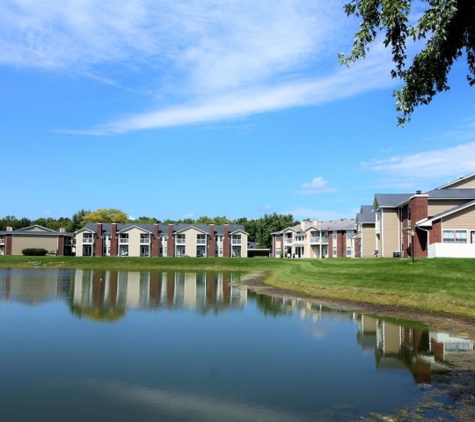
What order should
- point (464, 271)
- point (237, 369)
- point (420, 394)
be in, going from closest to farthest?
1. point (420, 394)
2. point (237, 369)
3. point (464, 271)

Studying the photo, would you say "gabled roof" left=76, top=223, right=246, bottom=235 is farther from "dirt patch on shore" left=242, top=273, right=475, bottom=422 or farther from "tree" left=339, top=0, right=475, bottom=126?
"tree" left=339, top=0, right=475, bottom=126

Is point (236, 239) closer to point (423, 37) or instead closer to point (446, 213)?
point (446, 213)

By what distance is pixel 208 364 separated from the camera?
49.0 ft

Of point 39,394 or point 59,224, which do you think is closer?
point 39,394

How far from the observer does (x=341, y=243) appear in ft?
325

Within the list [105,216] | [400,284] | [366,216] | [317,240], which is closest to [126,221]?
[105,216]

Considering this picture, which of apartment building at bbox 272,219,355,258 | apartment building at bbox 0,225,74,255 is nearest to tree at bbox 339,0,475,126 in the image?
apartment building at bbox 272,219,355,258

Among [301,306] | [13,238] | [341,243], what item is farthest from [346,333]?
[13,238]

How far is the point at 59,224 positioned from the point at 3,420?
171 metres

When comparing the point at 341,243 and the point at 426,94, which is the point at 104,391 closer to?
the point at 426,94

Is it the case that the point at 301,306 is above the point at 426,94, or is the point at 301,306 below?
below

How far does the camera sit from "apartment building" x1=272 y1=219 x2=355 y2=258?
98.9 meters

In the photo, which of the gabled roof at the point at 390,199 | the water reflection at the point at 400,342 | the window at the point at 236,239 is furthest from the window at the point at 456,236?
the window at the point at 236,239

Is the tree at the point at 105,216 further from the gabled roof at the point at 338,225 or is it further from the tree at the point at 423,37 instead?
the tree at the point at 423,37
